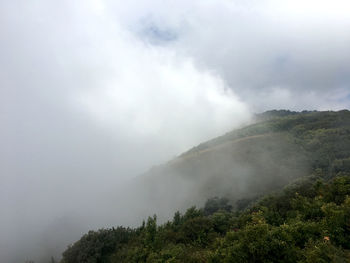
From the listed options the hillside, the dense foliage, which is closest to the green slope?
the hillside

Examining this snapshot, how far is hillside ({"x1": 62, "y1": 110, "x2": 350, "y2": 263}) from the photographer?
50.4 ft

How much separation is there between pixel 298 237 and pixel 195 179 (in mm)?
83032

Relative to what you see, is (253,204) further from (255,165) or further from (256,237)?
(255,165)

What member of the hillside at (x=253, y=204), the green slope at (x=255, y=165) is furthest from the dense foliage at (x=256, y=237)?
the green slope at (x=255, y=165)

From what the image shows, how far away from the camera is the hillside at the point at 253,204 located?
15.4 metres

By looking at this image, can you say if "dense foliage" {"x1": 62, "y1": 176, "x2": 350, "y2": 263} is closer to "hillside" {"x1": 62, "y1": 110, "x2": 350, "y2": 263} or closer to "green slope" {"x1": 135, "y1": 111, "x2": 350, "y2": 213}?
"hillside" {"x1": 62, "y1": 110, "x2": 350, "y2": 263}

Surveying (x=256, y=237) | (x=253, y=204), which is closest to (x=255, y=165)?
(x=253, y=204)

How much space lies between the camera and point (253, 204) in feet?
140

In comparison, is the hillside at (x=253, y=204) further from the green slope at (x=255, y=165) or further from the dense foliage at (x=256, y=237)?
the green slope at (x=255, y=165)

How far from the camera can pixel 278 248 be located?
14.4 meters

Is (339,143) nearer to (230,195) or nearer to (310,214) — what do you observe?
(230,195)

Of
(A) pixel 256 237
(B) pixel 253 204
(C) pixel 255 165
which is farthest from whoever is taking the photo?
(C) pixel 255 165

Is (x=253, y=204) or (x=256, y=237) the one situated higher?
(x=256, y=237)

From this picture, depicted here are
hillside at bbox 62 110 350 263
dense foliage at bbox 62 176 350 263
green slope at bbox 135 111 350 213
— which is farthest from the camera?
green slope at bbox 135 111 350 213
